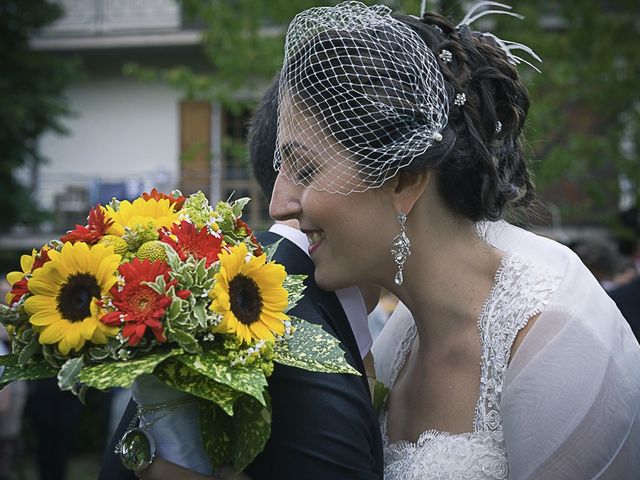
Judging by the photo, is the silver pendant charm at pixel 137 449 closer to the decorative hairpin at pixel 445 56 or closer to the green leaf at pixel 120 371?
the green leaf at pixel 120 371

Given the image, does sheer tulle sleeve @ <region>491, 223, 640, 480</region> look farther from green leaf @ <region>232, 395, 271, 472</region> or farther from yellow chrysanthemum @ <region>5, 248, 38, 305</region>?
yellow chrysanthemum @ <region>5, 248, 38, 305</region>

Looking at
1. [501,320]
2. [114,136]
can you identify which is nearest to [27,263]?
[501,320]

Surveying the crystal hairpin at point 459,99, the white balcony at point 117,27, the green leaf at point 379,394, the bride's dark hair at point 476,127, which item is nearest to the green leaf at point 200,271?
the bride's dark hair at point 476,127

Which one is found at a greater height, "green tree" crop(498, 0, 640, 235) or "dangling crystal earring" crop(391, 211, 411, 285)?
"dangling crystal earring" crop(391, 211, 411, 285)

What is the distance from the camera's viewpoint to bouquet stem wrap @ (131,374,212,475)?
2.23 meters

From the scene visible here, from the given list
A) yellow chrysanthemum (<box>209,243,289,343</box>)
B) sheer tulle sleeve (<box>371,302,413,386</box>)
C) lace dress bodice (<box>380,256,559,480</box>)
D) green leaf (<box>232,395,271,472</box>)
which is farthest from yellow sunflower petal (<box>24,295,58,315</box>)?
sheer tulle sleeve (<box>371,302,413,386</box>)

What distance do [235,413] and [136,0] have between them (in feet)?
51.3

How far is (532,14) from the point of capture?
970 cm

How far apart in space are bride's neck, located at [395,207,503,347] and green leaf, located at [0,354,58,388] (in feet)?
3.67

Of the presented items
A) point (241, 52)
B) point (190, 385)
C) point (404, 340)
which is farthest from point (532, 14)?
point (190, 385)

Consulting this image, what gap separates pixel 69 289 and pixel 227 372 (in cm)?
44

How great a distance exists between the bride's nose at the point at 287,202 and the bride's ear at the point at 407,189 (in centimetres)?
28

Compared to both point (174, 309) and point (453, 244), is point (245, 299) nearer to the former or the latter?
point (174, 309)

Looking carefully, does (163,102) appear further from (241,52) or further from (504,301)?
(504,301)
